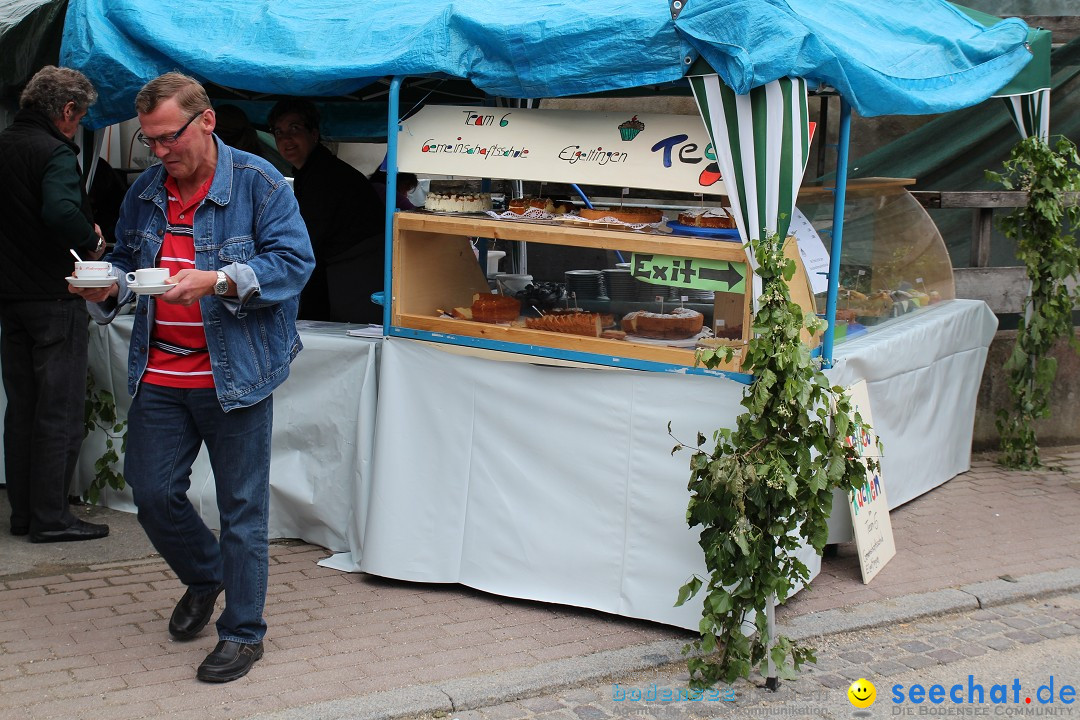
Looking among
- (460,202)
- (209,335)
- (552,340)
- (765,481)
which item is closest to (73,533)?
(209,335)

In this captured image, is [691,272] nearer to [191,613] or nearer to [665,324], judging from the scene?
[665,324]

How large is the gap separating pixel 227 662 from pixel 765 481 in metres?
1.90

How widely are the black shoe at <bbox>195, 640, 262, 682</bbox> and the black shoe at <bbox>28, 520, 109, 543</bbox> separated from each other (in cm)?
168

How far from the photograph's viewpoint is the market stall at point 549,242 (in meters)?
3.89

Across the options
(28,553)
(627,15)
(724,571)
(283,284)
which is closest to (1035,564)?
(724,571)

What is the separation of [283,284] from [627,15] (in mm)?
1572

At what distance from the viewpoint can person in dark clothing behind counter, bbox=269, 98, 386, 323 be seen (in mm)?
5570

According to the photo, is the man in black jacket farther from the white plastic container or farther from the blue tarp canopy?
the white plastic container

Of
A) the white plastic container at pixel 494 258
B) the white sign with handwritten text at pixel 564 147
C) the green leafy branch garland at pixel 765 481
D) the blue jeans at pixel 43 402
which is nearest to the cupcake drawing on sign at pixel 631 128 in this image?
the white sign with handwritten text at pixel 564 147

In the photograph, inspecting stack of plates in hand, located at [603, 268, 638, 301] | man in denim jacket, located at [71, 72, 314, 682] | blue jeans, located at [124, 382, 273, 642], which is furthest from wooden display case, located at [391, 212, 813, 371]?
blue jeans, located at [124, 382, 273, 642]

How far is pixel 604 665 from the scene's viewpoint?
400 cm

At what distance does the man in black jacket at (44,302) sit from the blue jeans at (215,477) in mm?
1489

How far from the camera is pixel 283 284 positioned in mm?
3592

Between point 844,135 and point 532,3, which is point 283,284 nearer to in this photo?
point 532,3
